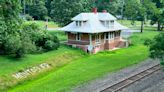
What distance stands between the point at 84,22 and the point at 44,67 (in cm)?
1511

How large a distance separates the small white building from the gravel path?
32.5 feet

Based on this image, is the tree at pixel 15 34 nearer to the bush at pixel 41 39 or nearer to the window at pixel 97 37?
the bush at pixel 41 39

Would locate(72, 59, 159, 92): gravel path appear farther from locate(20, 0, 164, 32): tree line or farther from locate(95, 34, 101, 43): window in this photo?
locate(95, 34, 101, 43): window

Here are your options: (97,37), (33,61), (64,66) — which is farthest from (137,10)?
(33,61)

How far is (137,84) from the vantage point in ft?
93.0

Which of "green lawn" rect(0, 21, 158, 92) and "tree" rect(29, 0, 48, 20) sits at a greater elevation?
"tree" rect(29, 0, 48, 20)

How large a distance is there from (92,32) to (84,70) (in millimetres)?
11381

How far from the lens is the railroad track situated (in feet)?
87.4

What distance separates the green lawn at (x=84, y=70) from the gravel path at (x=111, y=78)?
85cm

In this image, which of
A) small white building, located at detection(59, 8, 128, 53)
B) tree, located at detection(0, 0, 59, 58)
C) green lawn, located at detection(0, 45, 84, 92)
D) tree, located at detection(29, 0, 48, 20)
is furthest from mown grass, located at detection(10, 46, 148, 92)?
tree, located at detection(29, 0, 48, 20)

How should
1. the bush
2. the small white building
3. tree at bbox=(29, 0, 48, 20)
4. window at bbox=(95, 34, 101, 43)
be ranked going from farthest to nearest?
tree at bbox=(29, 0, 48, 20) → window at bbox=(95, 34, 101, 43) → the small white building → the bush

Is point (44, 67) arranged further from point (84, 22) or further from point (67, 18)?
point (67, 18)

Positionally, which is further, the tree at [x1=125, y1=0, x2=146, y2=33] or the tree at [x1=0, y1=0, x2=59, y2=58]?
the tree at [x1=125, y1=0, x2=146, y2=33]

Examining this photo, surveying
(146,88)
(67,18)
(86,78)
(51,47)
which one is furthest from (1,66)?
(67,18)
